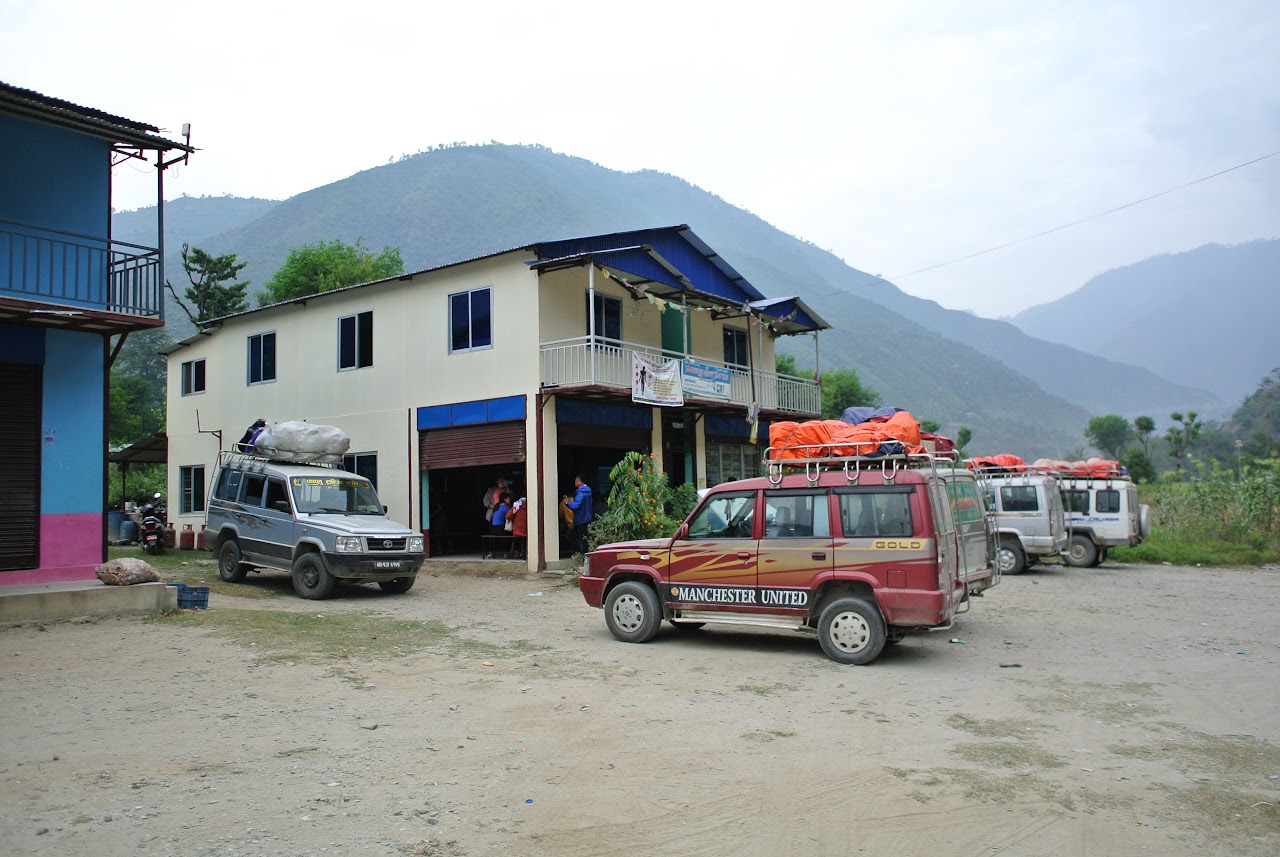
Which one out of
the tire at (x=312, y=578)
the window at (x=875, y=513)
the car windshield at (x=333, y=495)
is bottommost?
the tire at (x=312, y=578)

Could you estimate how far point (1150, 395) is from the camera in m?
196

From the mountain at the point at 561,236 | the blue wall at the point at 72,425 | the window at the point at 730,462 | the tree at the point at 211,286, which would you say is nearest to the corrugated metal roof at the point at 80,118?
the blue wall at the point at 72,425

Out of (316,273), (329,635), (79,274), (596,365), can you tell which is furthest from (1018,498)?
(316,273)

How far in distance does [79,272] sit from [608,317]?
10870 millimetres

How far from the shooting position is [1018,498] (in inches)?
712

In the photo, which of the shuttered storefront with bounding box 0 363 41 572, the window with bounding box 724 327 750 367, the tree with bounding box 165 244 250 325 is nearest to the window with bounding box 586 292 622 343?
the window with bounding box 724 327 750 367

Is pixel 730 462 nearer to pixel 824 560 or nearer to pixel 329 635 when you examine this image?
pixel 329 635

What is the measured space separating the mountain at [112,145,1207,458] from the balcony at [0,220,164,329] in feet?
289

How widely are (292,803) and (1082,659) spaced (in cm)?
780

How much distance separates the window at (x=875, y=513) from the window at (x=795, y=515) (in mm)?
228

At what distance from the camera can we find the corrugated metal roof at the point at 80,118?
10789 mm

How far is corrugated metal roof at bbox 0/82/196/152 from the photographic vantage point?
35.4 ft

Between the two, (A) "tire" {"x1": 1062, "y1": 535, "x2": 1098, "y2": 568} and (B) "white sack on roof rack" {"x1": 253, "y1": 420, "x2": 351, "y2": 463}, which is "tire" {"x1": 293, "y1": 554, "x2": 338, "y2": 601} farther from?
(A) "tire" {"x1": 1062, "y1": 535, "x2": 1098, "y2": 568}

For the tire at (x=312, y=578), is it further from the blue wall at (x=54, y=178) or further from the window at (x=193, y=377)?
the window at (x=193, y=377)
